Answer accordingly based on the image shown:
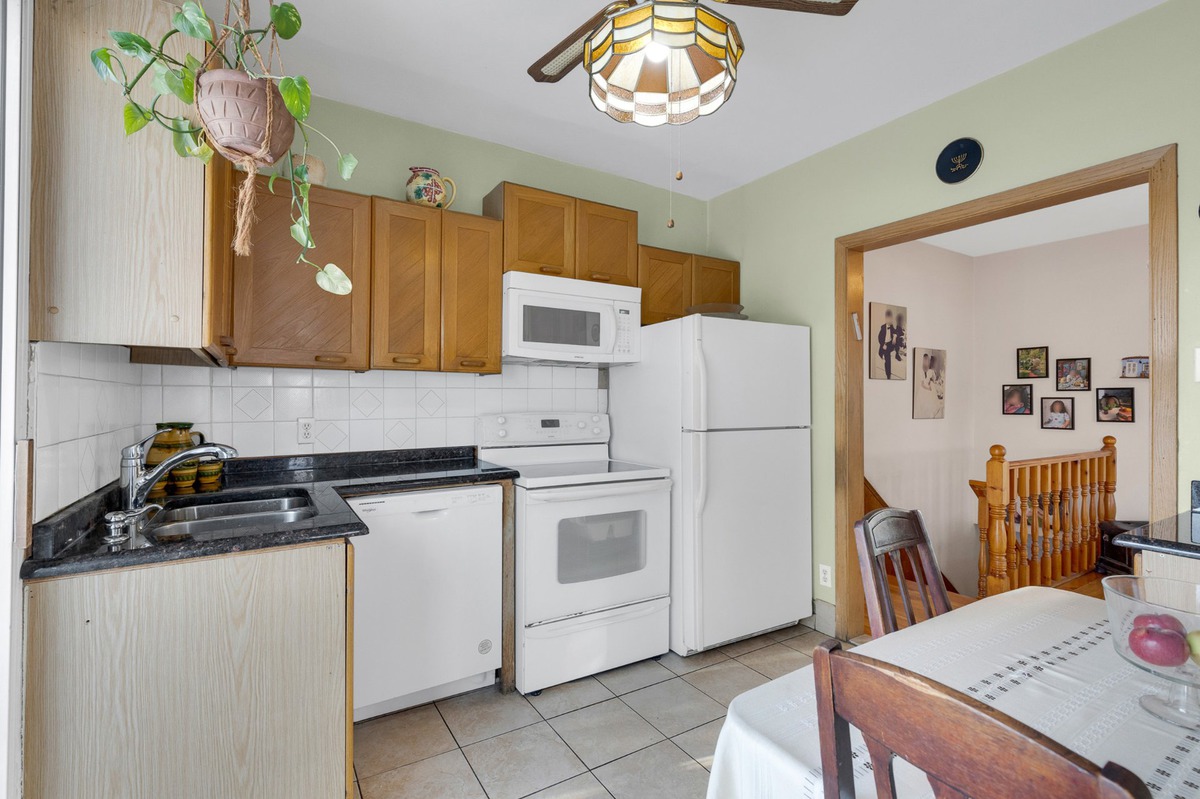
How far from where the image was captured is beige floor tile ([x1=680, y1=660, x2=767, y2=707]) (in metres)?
2.43

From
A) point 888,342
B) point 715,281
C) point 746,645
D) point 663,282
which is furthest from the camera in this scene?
point 888,342

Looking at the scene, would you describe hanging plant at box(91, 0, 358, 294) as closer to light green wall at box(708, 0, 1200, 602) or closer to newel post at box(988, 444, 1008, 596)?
light green wall at box(708, 0, 1200, 602)

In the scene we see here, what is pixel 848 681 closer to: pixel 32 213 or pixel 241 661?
pixel 241 661

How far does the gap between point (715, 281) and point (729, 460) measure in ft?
4.04

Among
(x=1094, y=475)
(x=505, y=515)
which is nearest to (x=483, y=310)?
(x=505, y=515)

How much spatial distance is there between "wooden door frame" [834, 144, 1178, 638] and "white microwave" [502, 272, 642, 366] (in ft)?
3.52

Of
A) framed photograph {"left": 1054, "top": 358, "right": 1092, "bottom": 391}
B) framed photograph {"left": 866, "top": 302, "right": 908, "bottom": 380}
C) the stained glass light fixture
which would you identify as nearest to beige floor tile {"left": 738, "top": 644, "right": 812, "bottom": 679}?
framed photograph {"left": 866, "top": 302, "right": 908, "bottom": 380}

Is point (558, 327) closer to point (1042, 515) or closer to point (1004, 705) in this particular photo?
point (1004, 705)

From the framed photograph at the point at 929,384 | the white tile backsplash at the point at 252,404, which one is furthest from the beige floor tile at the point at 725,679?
the framed photograph at the point at 929,384

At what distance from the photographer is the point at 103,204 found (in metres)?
1.35

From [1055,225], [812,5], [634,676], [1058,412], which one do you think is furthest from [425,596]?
[1058,412]

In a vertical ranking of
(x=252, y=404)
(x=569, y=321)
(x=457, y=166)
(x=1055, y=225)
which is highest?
(x=1055, y=225)

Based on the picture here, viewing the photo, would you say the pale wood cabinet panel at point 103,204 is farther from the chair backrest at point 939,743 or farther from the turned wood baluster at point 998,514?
the turned wood baluster at point 998,514

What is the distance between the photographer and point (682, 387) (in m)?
2.71
